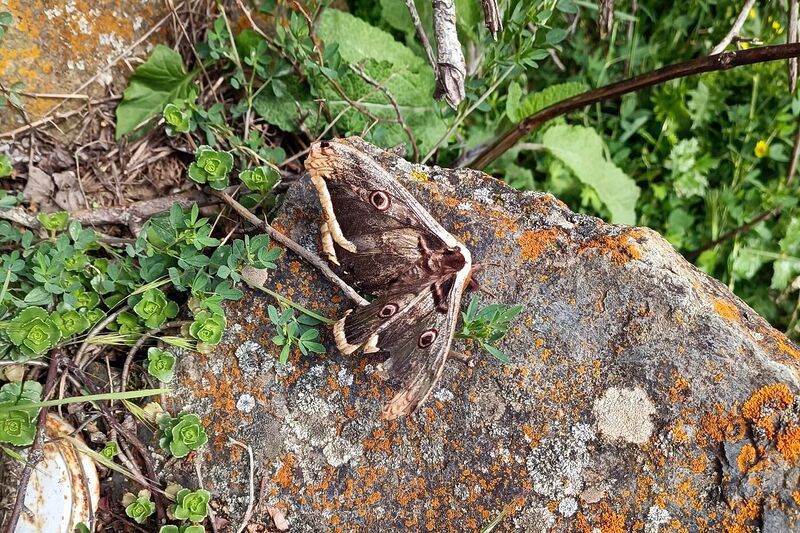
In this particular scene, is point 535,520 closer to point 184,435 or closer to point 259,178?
point 184,435

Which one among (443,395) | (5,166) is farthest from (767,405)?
(5,166)

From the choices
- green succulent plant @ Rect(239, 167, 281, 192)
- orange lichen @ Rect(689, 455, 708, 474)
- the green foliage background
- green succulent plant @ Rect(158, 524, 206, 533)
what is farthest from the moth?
the green foliage background

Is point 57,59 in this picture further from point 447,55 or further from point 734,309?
point 734,309

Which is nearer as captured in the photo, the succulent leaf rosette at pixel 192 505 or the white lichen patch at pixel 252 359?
the succulent leaf rosette at pixel 192 505

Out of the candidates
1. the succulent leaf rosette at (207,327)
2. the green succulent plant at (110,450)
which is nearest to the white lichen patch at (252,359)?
the succulent leaf rosette at (207,327)

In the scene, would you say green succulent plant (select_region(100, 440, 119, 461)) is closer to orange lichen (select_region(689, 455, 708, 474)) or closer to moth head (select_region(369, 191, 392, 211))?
moth head (select_region(369, 191, 392, 211))

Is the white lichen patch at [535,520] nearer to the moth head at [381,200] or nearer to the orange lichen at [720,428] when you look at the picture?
the orange lichen at [720,428]
